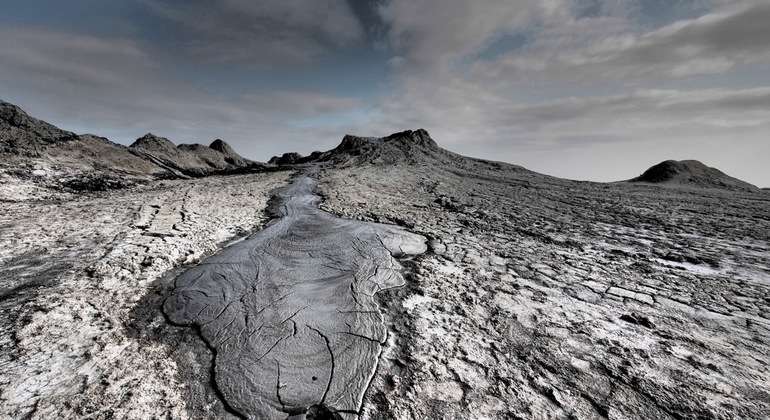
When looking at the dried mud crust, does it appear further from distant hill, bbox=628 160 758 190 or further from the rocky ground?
distant hill, bbox=628 160 758 190

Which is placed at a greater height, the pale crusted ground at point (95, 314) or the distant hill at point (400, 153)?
the distant hill at point (400, 153)

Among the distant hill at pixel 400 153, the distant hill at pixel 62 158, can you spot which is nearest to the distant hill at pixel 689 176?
the distant hill at pixel 400 153

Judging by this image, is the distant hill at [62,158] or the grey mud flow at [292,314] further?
the distant hill at [62,158]

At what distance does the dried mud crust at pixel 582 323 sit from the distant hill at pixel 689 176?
9350 mm

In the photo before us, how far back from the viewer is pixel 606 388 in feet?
5.62

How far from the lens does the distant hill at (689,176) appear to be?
39.8 ft

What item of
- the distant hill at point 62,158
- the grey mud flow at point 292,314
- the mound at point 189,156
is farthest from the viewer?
the mound at point 189,156

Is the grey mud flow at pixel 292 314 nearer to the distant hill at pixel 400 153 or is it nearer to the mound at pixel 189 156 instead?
the distant hill at pixel 400 153

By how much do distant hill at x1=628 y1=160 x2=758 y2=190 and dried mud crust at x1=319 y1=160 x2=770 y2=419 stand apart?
935 centimetres

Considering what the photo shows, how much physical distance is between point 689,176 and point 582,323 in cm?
1585

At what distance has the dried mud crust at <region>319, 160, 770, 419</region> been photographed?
165 centimetres

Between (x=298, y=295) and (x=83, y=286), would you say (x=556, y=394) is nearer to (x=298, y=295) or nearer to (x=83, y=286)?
A: (x=298, y=295)

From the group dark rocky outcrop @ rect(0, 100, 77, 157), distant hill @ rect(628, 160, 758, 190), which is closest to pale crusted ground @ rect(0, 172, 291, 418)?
dark rocky outcrop @ rect(0, 100, 77, 157)

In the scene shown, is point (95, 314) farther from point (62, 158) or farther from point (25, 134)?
point (25, 134)
